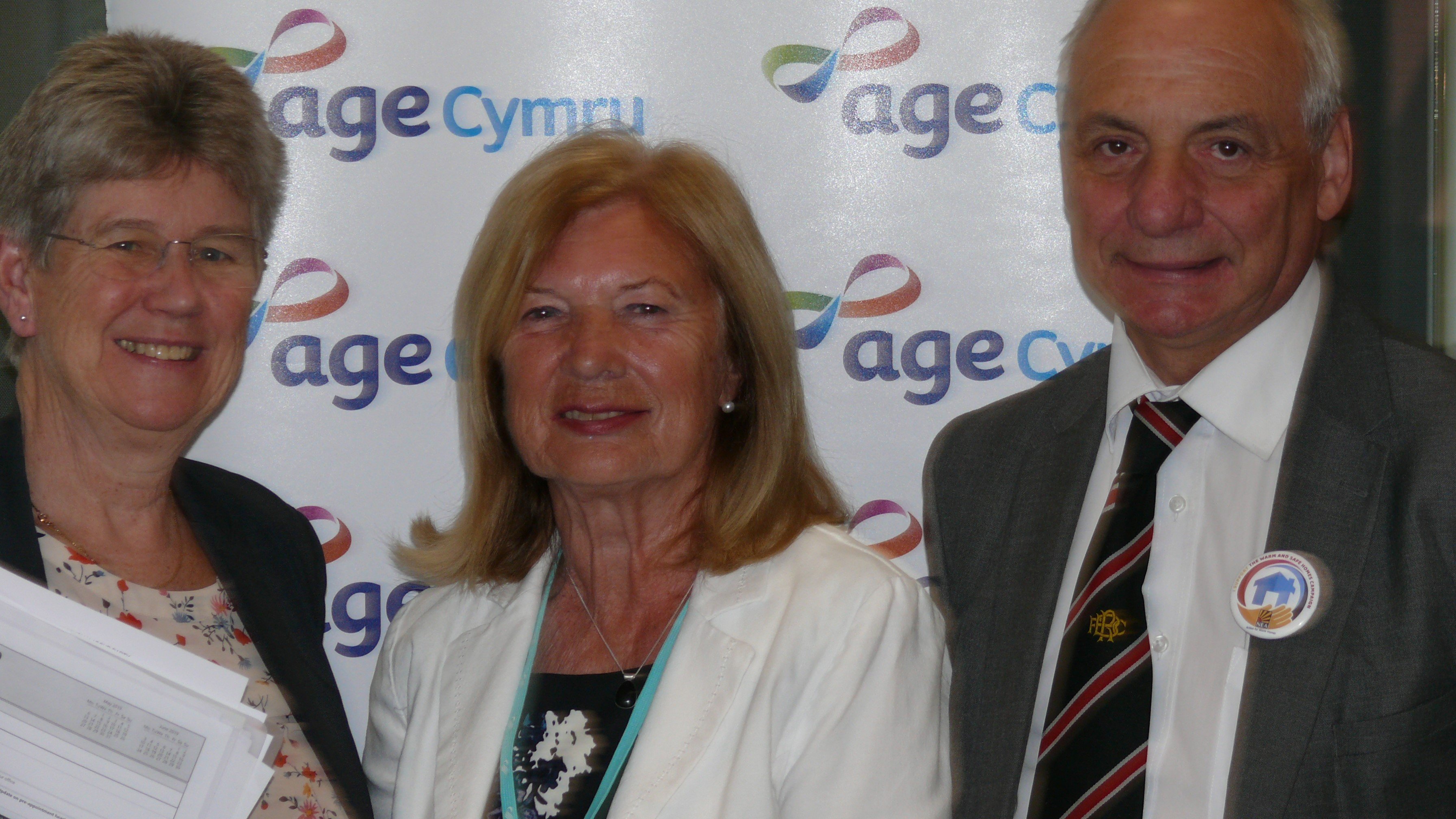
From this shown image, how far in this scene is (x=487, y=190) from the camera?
10.0 feet

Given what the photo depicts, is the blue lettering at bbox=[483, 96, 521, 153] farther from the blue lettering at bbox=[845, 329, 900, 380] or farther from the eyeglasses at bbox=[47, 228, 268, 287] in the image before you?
the blue lettering at bbox=[845, 329, 900, 380]

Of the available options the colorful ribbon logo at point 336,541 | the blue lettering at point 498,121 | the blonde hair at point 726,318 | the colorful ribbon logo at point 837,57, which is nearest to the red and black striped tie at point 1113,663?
the blonde hair at point 726,318

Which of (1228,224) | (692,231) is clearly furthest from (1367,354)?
(692,231)

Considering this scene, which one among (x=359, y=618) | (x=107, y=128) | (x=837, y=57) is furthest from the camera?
(x=359, y=618)

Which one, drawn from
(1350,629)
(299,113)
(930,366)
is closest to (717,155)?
(930,366)

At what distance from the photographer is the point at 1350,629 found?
1.93 m

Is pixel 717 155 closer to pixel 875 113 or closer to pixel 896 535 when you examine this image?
pixel 875 113

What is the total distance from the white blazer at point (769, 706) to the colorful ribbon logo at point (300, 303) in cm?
103

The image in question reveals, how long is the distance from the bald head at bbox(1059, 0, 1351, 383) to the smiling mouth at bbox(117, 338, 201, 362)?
168 centimetres

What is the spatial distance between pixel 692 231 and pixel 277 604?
44.3 inches

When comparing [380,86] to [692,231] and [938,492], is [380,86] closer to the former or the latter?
[692,231]

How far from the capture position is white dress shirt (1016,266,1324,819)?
6.61 feet

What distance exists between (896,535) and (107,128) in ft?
6.19

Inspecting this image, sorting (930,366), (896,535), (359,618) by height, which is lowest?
(359,618)
